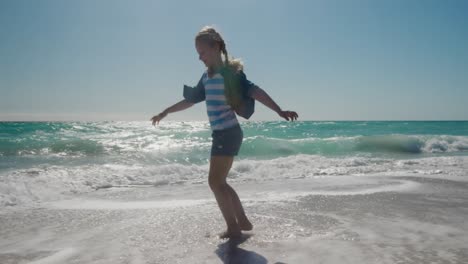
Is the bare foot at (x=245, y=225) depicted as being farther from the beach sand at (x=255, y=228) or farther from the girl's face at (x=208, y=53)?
the girl's face at (x=208, y=53)

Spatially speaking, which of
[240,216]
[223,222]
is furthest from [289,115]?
[223,222]

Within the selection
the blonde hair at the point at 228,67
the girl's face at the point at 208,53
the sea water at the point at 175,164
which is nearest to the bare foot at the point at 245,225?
the blonde hair at the point at 228,67

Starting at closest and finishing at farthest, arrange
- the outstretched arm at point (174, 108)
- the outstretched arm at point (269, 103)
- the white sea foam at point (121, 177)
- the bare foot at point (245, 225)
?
the outstretched arm at point (269, 103)
the bare foot at point (245, 225)
the outstretched arm at point (174, 108)
the white sea foam at point (121, 177)

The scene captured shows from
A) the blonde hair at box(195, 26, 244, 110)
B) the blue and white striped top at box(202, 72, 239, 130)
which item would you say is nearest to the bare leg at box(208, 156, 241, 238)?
the blue and white striped top at box(202, 72, 239, 130)

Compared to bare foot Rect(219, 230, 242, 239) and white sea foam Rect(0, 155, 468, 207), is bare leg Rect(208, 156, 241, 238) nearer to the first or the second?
bare foot Rect(219, 230, 242, 239)

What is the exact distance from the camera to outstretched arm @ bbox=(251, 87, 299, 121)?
267 cm

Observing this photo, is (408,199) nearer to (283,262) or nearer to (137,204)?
(283,262)

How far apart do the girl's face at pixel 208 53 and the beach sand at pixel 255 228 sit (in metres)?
1.38

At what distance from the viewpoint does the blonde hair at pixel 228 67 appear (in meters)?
2.85

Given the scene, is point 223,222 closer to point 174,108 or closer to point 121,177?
point 174,108

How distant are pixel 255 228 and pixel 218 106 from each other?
43.7 inches

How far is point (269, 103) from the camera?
273 cm

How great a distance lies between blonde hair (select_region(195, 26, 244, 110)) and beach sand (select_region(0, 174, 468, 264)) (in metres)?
1.08

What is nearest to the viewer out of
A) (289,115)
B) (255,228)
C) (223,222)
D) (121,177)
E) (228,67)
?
(289,115)
